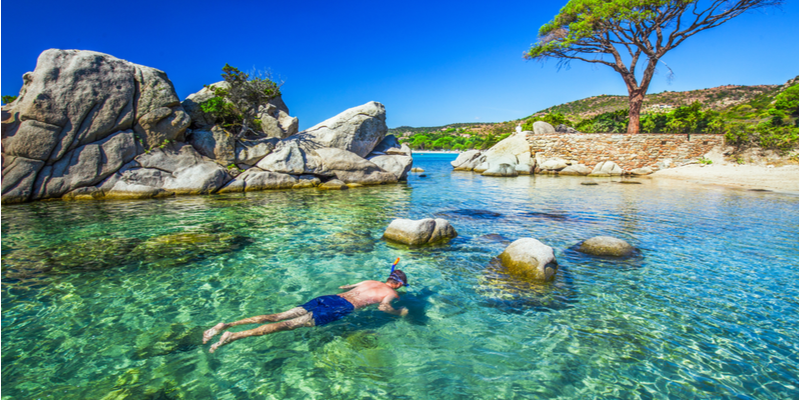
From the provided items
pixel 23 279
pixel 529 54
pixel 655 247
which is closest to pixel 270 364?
pixel 23 279

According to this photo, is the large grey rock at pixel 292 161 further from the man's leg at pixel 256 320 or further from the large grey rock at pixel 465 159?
the large grey rock at pixel 465 159

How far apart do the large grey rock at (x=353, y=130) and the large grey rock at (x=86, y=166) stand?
910 cm

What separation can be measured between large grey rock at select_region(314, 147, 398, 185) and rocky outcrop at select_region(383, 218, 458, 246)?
1319cm

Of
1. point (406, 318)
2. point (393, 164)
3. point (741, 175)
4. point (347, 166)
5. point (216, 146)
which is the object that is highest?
point (216, 146)

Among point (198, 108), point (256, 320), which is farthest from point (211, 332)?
point (198, 108)

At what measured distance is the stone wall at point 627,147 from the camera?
90.6ft

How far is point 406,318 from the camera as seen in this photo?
16.1ft

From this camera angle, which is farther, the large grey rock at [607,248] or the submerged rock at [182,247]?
the large grey rock at [607,248]

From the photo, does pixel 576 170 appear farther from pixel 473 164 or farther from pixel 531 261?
pixel 531 261

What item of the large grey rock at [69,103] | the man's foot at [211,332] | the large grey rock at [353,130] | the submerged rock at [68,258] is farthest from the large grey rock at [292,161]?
the man's foot at [211,332]

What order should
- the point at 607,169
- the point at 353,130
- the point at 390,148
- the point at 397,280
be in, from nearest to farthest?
the point at 397,280
the point at 353,130
the point at 390,148
the point at 607,169

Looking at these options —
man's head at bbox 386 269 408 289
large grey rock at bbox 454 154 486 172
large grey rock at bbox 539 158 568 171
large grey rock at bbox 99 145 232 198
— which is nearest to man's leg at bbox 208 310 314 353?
man's head at bbox 386 269 408 289

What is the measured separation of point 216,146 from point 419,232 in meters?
16.0

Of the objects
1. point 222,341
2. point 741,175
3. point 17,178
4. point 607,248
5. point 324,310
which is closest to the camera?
point 222,341
